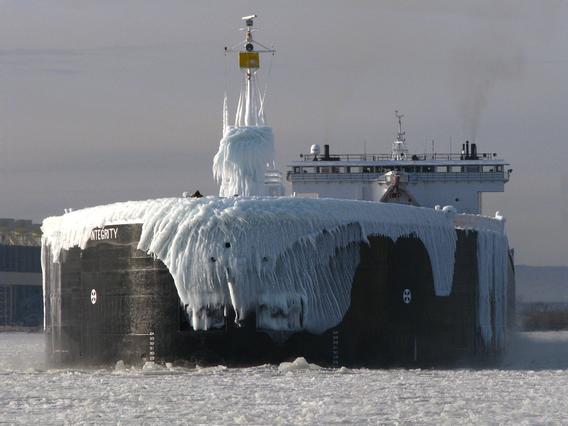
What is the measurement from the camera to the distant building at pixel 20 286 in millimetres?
95625

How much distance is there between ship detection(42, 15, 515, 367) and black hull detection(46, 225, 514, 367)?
3 cm

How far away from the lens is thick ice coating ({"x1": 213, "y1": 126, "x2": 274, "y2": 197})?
34250 millimetres

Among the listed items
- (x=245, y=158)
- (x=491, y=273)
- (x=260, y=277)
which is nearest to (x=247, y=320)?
(x=260, y=277)

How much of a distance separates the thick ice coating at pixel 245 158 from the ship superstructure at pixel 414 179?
30.3ft

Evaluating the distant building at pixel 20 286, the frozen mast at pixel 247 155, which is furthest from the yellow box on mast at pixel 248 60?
the distant building at pixel 20 286

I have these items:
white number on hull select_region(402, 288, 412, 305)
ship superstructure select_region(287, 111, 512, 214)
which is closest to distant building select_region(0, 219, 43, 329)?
ship superstructure select_region(287, 111, 512, 214)

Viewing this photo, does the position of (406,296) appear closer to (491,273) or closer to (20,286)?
(491,273)

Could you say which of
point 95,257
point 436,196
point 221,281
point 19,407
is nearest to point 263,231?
point 221,281

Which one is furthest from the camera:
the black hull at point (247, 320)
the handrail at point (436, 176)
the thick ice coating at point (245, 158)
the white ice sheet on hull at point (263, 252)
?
the handrail at point (436, 176)

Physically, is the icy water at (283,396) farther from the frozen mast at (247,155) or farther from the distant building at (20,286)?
the distant building at (20,286)

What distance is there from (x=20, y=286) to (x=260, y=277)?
7147 cm

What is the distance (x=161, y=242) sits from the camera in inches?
1155

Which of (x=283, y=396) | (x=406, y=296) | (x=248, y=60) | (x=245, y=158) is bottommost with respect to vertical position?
(x=283, y=396)

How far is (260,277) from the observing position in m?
28.8
